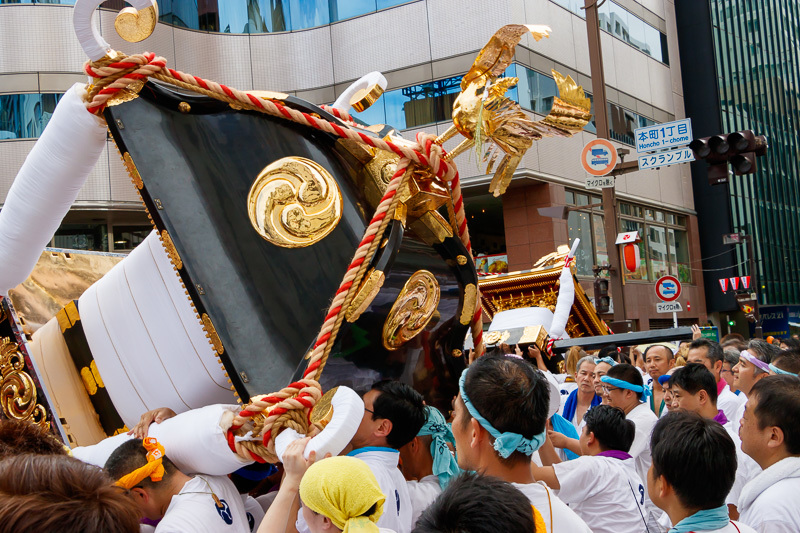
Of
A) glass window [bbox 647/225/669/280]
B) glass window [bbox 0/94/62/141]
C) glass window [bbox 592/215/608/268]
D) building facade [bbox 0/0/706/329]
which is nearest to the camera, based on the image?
glass window [bbox 0/94/62/141]

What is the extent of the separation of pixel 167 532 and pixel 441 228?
1660 millimetres

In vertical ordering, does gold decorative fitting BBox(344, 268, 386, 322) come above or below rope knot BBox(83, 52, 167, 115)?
below

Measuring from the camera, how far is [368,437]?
304 centimetres

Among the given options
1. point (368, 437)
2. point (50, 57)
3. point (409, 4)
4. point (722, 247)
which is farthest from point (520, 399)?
point (722, 247)

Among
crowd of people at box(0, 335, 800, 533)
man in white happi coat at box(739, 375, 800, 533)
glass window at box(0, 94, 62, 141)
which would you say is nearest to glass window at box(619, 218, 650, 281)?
glass window at box(0, 94, 62, 141)

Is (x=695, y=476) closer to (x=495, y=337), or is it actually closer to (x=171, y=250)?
(x=171, y=250)

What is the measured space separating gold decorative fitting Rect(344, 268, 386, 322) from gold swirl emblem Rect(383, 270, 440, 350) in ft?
0.65

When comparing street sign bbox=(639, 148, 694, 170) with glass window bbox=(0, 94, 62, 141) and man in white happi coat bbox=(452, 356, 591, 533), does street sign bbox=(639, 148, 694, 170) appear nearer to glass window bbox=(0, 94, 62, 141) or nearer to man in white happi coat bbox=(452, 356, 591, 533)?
man in white happi coat bbox=(452, 356, 591, 533)

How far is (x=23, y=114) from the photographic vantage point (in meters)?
17.0

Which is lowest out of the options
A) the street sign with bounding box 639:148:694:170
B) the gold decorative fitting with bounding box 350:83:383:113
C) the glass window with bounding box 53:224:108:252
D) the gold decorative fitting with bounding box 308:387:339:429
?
the gold decorative fitting with bounding box 308:387:339:429

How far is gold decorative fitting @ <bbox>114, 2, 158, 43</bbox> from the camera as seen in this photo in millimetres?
2855

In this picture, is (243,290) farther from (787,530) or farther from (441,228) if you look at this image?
(787,530)

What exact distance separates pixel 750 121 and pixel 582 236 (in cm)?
1435

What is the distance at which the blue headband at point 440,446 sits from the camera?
3273 mm
